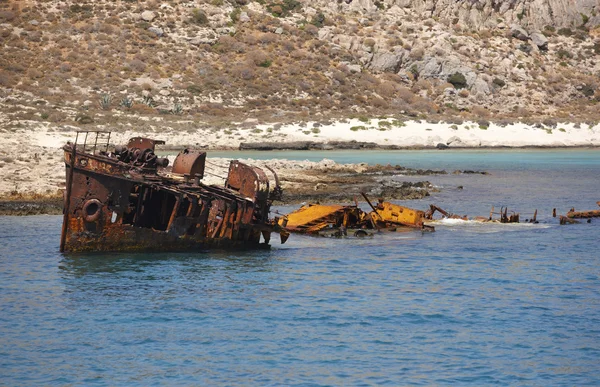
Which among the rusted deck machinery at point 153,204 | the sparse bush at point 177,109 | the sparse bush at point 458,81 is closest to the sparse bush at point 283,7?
the sparse bush at point 458,81

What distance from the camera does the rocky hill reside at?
73.8 meters

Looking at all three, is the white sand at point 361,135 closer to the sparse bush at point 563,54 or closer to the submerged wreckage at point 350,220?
the submerged wreckage at point 350,220

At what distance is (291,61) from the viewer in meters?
86.0

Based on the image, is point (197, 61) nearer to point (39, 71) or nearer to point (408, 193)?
point (39, 71)

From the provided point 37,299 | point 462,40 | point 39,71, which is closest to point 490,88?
point 462,40

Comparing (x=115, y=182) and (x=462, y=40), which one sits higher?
(x=462, y=40)

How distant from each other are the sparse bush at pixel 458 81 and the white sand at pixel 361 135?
14888 millimetres

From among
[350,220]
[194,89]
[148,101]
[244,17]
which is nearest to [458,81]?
[244,17]

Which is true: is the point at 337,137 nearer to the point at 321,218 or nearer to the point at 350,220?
the point at 350,220

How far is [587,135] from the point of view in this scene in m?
77.5

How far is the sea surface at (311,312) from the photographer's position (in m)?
14.4

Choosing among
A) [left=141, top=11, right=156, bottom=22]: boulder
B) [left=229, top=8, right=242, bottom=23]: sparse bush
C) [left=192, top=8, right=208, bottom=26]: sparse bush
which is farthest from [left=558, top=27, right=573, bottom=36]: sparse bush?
[left=141, top=11, right=156, bottom=22]: boulder

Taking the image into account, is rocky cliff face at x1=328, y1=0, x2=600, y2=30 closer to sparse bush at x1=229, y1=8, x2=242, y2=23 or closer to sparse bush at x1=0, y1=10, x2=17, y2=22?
sparse bush at x1=229, y1=8, x2=242, y2=23

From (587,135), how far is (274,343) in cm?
6691
